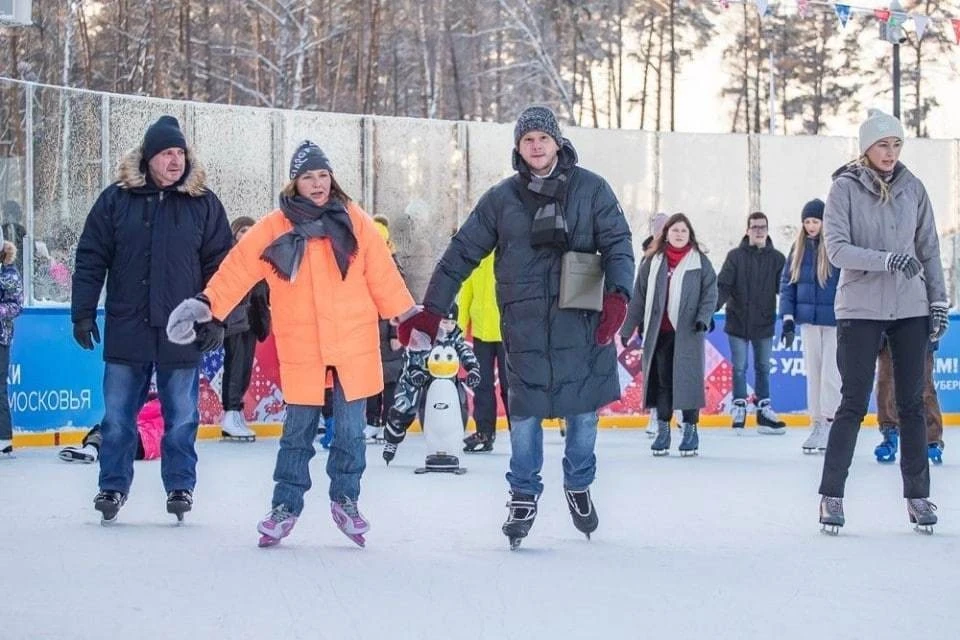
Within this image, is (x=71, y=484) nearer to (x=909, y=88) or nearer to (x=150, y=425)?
(x=150, y=425)

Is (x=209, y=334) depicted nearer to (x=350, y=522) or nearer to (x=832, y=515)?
(x=350, y=522)

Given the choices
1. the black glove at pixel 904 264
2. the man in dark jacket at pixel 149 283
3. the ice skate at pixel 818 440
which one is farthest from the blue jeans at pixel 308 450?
the ice skate at pixel 818 440

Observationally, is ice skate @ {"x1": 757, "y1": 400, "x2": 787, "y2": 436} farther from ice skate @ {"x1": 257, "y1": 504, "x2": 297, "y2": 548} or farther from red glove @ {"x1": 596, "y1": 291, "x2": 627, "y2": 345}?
ice skate @ {"x1": 257, "y1": 504, "x2": 297, "y2": 548}

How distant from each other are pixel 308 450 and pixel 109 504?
1017 millimetres

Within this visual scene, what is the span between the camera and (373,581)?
18.9 feet

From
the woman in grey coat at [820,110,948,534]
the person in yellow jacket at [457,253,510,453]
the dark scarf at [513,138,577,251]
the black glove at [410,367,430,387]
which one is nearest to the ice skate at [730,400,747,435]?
the person in yellow jacket at [457,253,510,453]

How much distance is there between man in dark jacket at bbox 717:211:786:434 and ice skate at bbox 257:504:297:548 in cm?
785

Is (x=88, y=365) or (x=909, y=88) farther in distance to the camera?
(x=909, y=88)

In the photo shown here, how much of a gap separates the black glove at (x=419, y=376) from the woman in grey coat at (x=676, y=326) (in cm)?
192

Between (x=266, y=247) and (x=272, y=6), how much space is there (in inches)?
1225

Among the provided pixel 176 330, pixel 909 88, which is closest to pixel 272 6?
pixel 909 88

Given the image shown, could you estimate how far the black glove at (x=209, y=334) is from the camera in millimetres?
6785

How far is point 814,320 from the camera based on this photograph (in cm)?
1154

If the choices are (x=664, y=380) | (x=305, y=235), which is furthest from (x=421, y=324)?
(x=664, y=380)
